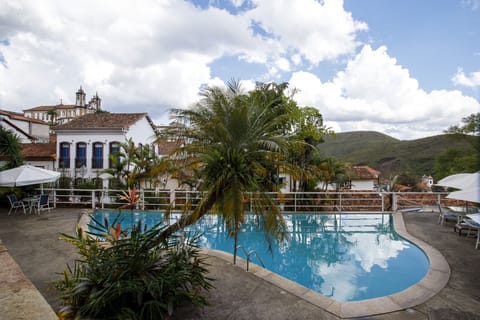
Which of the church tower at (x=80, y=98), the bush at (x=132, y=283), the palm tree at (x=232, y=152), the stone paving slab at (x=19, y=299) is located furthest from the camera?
the church tower at (x=80, y=98)

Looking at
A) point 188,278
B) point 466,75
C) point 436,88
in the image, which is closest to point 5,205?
point 188,278

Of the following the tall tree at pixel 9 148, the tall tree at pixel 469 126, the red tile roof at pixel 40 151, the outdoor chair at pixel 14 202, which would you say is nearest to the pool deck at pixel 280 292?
the outdoor chair at pixel 14 202

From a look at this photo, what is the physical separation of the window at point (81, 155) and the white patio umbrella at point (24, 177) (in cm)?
1243

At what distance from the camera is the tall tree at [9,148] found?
12164 millimetres

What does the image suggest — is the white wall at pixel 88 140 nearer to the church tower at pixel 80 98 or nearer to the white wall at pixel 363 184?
the white wall at pixel 363 184

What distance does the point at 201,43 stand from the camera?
34.4 ft

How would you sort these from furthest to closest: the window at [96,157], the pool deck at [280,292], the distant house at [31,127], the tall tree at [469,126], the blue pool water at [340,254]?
1. the distant house at [31,127]
2. the window at [96,157]
3. the tall tree at [469,126]
4. the blue pool water at [340,254]
5. the pool deck at [280,292]

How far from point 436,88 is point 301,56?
25.7 ft

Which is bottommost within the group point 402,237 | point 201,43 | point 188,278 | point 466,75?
point 402,237

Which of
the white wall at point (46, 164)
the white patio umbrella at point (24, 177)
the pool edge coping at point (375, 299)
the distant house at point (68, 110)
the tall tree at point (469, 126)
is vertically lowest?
the pool edge coping at point (375, 299)

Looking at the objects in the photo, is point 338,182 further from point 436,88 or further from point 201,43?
point 201,43

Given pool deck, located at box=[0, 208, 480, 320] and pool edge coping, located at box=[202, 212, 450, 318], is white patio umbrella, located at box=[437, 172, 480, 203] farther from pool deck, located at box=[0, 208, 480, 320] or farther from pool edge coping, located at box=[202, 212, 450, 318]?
pool edge coping, located at box=[202, 212, 450, 318]

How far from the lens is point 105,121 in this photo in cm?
2180

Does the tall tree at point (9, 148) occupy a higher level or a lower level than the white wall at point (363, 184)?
higher
